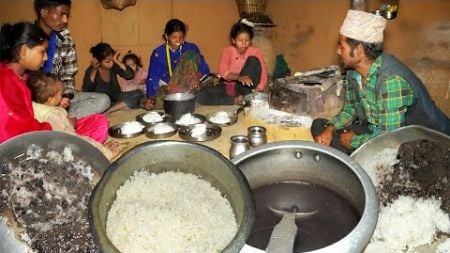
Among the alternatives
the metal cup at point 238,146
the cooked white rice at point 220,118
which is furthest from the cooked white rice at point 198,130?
the metal cup at point 238,146

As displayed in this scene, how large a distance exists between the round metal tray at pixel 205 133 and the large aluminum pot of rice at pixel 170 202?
6.34 feet

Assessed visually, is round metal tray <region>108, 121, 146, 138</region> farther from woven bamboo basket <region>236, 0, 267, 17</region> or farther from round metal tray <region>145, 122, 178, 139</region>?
woven bamboo basket <region>236, 0, 267, 17</region>

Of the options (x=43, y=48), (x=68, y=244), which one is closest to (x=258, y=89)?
(x=43, y=48)

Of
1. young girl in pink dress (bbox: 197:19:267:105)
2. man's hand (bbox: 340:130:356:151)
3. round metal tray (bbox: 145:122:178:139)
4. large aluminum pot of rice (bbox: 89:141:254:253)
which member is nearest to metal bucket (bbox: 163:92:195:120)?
round metal tray (bbox: 145:122:178:139)

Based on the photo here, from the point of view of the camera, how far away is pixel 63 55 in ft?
15.4

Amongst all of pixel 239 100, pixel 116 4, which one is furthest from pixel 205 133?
pixel 116 4

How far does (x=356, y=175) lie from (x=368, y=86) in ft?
5.12

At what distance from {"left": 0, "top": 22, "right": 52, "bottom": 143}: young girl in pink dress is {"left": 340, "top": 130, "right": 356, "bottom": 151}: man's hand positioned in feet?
7.64

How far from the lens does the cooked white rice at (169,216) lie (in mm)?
1419

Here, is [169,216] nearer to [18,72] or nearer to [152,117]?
[18,72]

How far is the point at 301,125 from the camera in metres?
3.69

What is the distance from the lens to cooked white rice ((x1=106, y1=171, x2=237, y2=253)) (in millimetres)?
1419

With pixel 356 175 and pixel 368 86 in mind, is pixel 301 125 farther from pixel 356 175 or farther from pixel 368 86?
pixel 356 175

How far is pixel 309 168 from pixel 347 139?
4.91ft
